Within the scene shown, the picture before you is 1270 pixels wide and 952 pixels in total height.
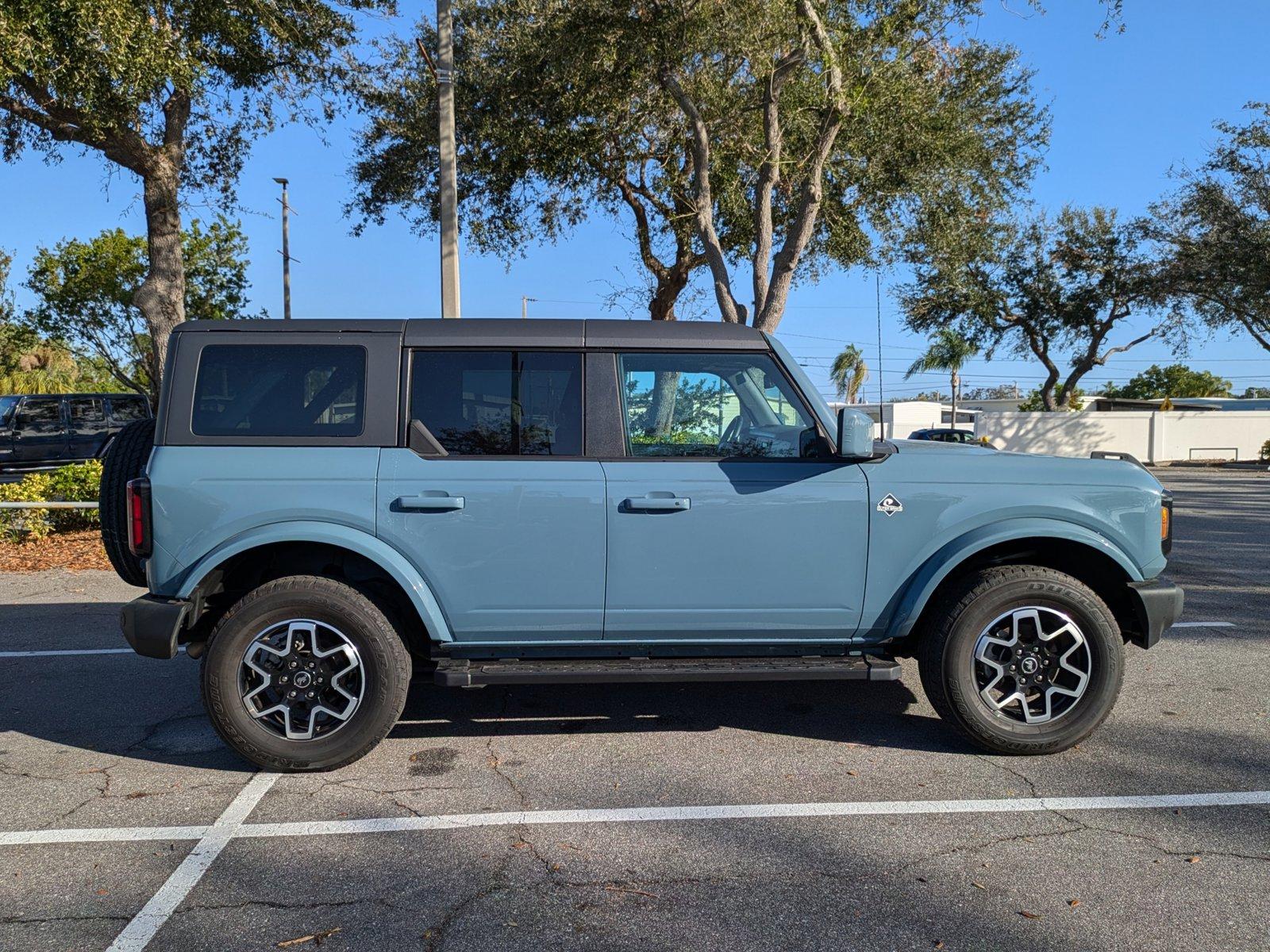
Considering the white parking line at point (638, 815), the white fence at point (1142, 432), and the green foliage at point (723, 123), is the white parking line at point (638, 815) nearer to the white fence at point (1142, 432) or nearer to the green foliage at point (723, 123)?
the green foliage at point (723, 123)

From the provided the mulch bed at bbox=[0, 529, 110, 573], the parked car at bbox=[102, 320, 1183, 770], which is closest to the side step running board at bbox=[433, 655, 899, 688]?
the parked car at bbox=[102, 320, 1183, 770]

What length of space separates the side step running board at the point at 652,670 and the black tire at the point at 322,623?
0.85 ft

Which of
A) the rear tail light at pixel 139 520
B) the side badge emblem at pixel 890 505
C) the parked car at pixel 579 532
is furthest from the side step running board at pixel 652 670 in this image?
the rear tail light at pixel 139 520

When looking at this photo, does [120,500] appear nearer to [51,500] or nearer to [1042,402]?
[51,500]

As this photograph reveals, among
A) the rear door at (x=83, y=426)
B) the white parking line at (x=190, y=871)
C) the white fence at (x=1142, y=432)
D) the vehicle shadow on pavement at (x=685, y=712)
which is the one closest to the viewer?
the white parking line at (x=190, y=871)

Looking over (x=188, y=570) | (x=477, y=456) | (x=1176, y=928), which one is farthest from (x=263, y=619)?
(x=1176, y=928)

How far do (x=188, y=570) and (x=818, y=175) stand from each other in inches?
404

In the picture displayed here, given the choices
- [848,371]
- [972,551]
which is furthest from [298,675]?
[848,371]

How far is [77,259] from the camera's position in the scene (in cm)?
2378

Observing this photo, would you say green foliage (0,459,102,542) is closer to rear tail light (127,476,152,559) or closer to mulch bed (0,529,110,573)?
mulch bed (0,529,110,573)

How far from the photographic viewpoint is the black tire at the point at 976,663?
4.14 meters

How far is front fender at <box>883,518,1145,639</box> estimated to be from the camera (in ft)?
13.6

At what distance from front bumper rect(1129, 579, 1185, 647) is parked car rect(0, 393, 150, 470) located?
19310 millimetres

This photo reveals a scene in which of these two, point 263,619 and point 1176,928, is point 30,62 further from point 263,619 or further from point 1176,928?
point 1176,928
